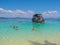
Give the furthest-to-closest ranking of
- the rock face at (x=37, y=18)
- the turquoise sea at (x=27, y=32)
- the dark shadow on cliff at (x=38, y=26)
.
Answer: the dark shadow on cliff at (x=38, y=26), the rock face at (x=37, y=18), the turquoise sea at (x=27, y=32)

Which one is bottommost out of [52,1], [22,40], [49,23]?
[22,40]

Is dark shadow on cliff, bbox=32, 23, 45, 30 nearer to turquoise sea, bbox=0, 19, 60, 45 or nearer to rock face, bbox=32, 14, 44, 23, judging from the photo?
turquoise sea, bbox=0, 19, 60, 45

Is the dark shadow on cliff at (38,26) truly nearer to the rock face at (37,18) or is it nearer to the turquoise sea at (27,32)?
the turquoise sea at (27,32)

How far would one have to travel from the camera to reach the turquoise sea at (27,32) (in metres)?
2.32

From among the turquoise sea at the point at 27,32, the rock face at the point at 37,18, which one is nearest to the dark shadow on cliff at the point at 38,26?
the turquoise sea at the point at 27,32

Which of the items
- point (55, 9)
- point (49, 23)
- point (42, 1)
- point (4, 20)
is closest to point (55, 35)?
point (49, 23)

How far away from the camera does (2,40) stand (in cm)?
233

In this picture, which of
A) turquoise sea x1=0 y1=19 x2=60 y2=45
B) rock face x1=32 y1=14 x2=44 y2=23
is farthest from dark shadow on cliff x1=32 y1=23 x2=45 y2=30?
rock face x1=32 y1=14 x2=44 y2=23

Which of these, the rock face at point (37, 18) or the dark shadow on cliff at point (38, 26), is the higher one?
the rock face at point (37, 18)

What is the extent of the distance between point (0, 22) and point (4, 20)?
113 mm

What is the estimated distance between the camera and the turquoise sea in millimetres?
2318

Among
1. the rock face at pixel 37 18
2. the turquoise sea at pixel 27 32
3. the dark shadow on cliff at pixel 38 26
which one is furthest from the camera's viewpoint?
the dark shadow on cliff at pixel 38 26

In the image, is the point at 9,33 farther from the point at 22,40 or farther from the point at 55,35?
the point at 55,35

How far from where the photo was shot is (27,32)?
2.45m
